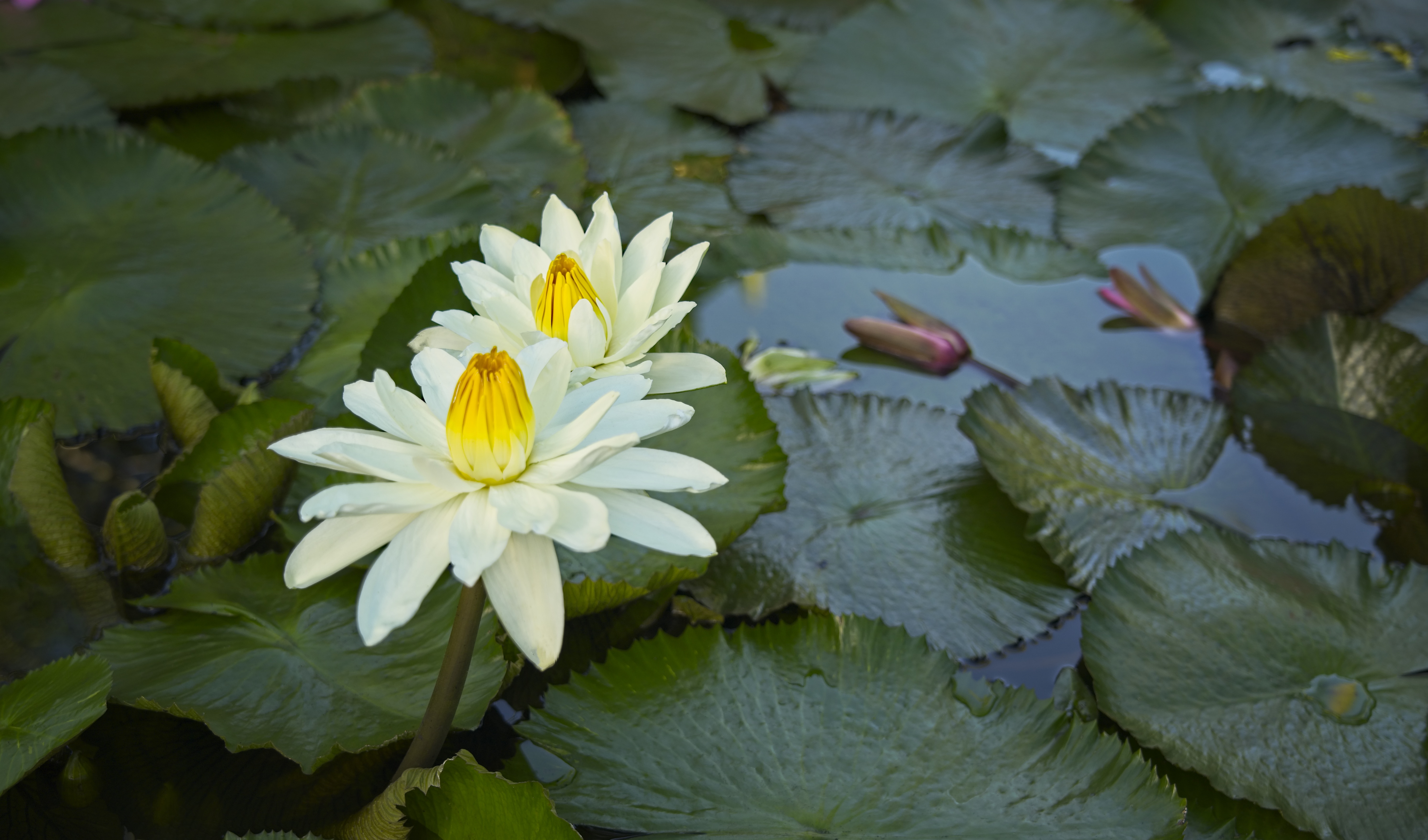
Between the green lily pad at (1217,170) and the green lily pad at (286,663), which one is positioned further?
the green lily pad at (1217,170)

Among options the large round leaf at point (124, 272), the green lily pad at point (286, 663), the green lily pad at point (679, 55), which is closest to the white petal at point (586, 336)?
the green lily pad at point (286, 663)

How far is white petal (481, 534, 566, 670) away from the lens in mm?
546

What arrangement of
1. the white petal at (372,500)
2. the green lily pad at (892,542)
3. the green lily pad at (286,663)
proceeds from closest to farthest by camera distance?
the white petal at (372,500), the green lily pad at (286,663), the green lily pad at (892,542)

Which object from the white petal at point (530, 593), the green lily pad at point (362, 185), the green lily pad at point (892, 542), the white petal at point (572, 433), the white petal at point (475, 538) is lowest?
the green lily pad at point (892, 542)

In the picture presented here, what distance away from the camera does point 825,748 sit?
0.88 m

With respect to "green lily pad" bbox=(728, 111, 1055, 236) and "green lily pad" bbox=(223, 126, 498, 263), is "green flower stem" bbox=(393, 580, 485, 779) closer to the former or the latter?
"green lily pad" bbox=(223, 126, 498, 263)

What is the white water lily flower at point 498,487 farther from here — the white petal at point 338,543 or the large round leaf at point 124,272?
the large round leaf at point 124,272

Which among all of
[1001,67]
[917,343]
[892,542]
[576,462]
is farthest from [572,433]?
[1001,67]

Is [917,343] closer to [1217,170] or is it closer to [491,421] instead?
[1217,170]

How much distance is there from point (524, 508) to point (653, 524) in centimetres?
8

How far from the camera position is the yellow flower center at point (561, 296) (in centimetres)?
64

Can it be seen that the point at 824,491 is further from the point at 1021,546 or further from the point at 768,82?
the point at 768,82

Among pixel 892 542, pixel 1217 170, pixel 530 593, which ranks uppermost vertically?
pixel 530 593

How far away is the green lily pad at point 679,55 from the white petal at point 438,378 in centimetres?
149
